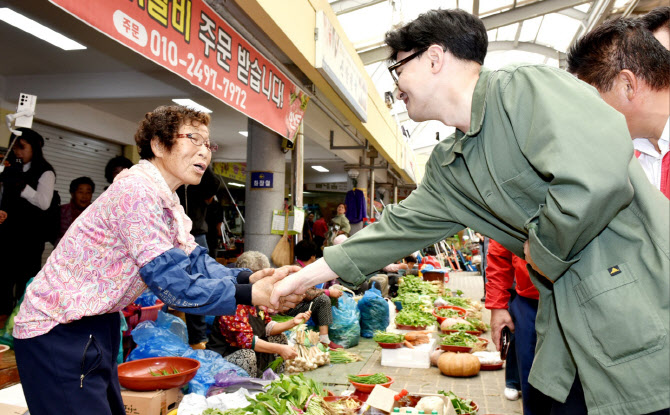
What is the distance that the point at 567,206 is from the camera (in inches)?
52.4

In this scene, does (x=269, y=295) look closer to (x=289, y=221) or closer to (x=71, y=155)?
(x=289, y=221)

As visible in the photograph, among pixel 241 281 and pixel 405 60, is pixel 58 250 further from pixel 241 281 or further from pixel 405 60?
pixel 405 60

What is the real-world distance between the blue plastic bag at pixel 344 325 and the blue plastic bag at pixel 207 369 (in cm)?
250

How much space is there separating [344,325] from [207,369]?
2.98 m

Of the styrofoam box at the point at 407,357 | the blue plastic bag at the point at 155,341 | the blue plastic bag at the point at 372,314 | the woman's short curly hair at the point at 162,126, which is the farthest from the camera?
the blue plastic bag at the point at 372,314

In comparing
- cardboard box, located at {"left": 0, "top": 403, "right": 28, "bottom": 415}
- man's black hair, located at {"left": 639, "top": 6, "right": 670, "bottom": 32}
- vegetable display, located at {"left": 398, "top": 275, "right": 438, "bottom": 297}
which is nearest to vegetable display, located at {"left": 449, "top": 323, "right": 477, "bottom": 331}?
vegetable display, located at {"left": 398, "top": 275, "right": 438, "bottom": 297}

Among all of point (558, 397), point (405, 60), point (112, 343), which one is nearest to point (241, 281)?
point (112, 343)

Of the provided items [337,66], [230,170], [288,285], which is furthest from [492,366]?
[230,170]

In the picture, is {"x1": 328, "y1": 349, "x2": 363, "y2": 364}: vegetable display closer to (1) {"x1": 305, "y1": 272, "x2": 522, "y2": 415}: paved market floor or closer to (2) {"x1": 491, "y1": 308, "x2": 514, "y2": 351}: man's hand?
(1) {"x1": 305, "y1": 272, "x2": 522, "y2": 415}: paved market floor

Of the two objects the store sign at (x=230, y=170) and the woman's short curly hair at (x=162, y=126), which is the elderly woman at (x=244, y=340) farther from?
the store sign at (x=230, y=170)

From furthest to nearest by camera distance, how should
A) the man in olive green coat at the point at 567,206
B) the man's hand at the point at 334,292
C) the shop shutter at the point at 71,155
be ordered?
the shop shutter at the point at 71,155 < the man's hand at the point at 334,292 < the man in olive green coat at the point at 567,206

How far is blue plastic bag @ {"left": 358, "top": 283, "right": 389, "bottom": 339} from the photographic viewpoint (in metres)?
7.59

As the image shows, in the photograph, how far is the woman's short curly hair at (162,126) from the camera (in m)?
2.49

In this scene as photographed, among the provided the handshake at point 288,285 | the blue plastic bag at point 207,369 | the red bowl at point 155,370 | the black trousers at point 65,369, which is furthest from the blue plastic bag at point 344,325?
the black trousers at point 65,369
